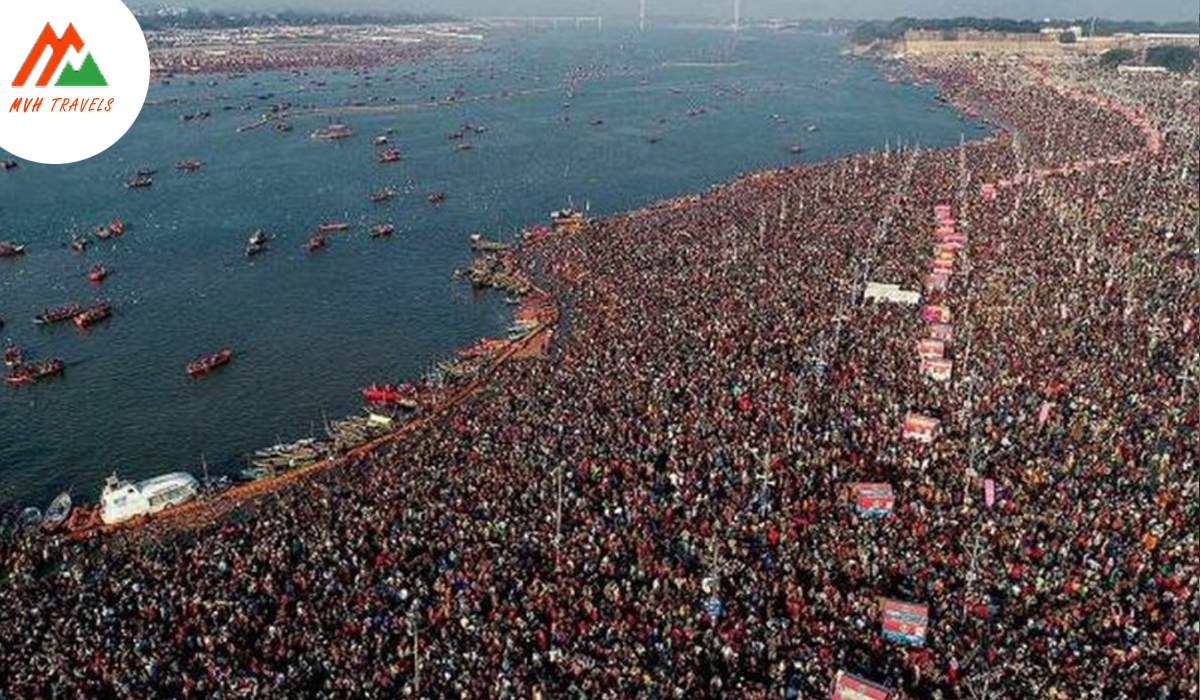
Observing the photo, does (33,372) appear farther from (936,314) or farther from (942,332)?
(936,314)

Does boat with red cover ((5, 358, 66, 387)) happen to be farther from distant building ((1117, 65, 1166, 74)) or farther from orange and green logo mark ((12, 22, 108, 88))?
distant building ((1117, 65, 1166, 74))

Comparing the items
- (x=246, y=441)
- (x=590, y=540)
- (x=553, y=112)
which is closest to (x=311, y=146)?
(x=553, y=112)

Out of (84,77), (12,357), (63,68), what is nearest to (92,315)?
(12,357)

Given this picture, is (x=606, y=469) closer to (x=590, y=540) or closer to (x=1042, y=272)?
(x=590, y=540)

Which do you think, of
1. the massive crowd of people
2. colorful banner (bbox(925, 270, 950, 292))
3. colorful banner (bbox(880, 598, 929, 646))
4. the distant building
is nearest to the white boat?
the massive crowd of people

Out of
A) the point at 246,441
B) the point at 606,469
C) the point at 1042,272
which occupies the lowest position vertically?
the point at 246,441

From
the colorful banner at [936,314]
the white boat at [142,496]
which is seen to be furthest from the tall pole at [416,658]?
the colorful banner at [936,314]
